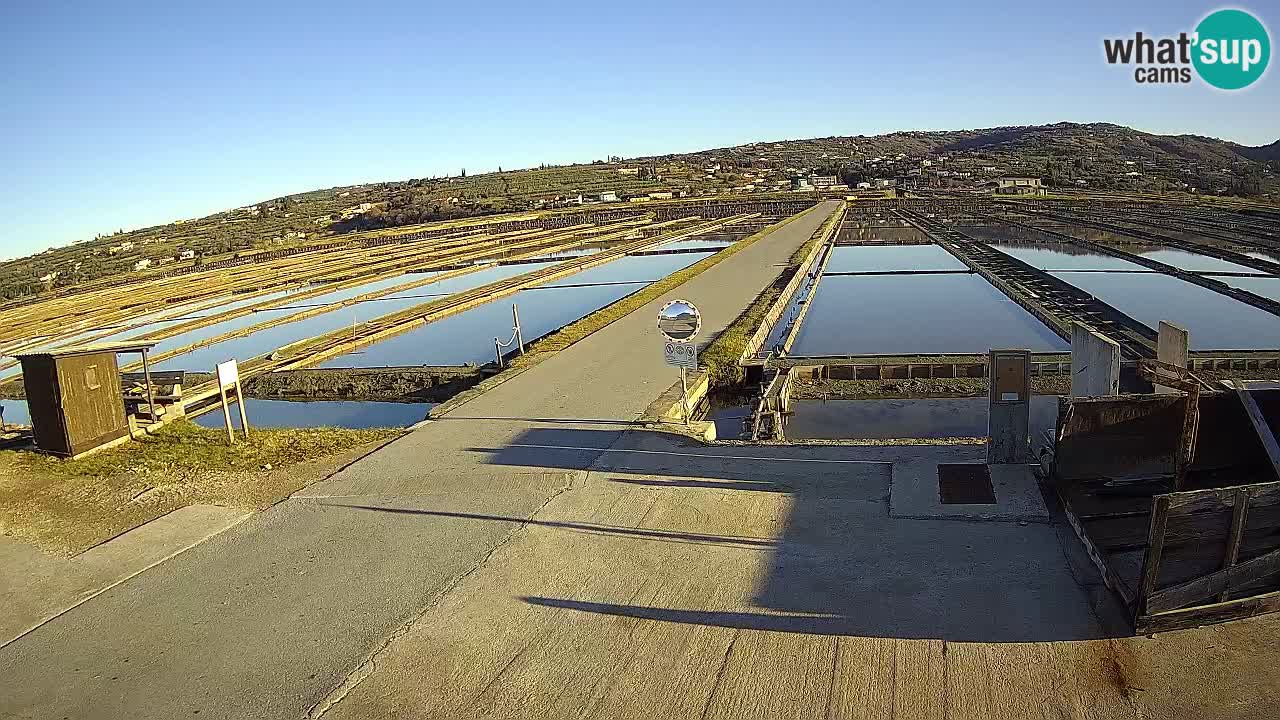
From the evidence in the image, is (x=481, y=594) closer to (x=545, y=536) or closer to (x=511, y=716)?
(x=545, y=536)

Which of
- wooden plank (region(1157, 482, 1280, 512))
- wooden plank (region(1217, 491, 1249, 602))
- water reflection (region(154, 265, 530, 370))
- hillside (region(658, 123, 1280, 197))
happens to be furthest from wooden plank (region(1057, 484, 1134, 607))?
hillside (region(658, 123, 1280, 197))

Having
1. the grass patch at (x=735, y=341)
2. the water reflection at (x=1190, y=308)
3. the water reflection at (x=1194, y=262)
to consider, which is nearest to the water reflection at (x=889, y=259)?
the water reflection at (x=1190, y=308)

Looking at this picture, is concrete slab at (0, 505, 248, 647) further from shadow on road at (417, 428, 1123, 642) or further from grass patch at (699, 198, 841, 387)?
grass patch at (699, 198, 841, 387)

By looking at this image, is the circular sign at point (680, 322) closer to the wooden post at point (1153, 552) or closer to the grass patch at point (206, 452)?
the grass patch at point (206, 452)

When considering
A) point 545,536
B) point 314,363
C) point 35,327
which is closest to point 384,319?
point 314,363

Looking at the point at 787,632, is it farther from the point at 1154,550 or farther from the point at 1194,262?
the point at 1194,262

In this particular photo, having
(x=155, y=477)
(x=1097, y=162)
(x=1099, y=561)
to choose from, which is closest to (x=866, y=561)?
(x=1099, y=561)

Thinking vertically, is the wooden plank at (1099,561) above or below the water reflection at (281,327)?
above
